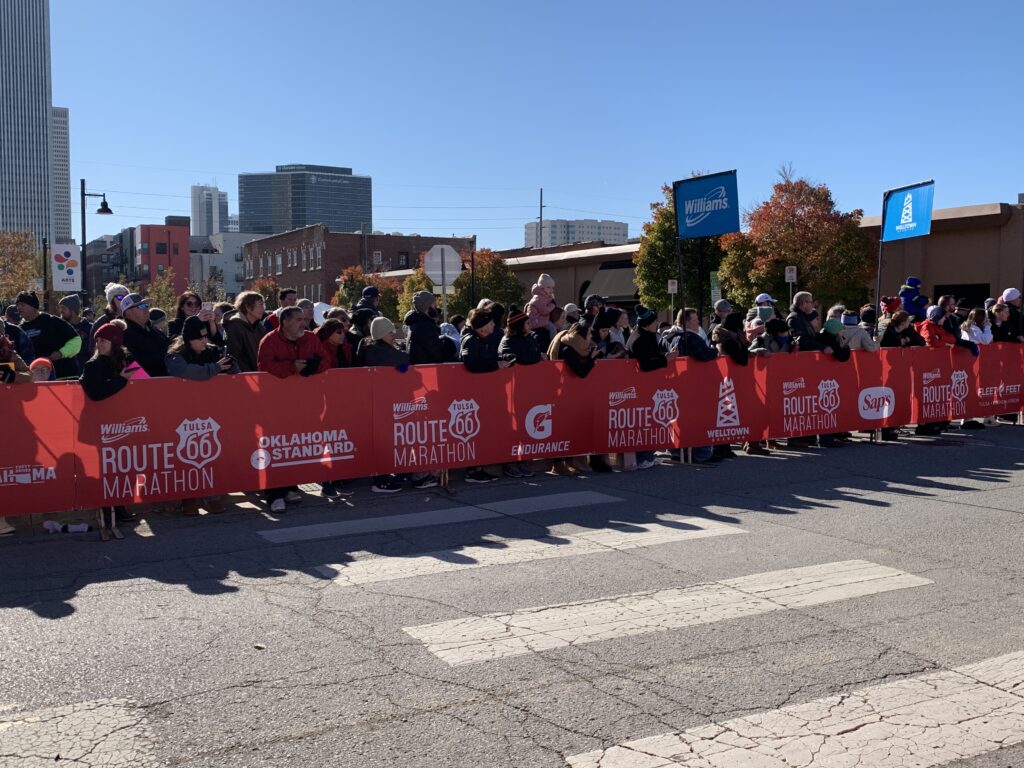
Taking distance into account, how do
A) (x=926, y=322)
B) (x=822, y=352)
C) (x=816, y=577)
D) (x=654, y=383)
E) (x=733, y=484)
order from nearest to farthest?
(x=816, y=577), (x=733, y=484), (x=654, y=383), (x=822, y=352), (x=926, y=322)

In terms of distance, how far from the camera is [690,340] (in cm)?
1252

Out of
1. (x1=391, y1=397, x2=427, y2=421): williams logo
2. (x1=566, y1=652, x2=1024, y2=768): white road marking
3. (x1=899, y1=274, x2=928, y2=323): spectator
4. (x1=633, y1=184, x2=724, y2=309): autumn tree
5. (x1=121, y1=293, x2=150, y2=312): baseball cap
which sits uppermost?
(x1=633, y1=184, x2=724, y2=309): autumn tree

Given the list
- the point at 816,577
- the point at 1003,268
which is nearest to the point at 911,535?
the point at 816,577

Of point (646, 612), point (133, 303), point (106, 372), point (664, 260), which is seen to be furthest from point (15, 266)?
point (646, 612)

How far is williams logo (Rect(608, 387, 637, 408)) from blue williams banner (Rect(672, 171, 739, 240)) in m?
2.25

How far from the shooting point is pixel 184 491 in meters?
8.91

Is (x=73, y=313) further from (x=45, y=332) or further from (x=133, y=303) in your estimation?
(x=133, y=303)

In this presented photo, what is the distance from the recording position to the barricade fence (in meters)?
8.40

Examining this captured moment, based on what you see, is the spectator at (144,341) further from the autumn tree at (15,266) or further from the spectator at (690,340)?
the autumn tree at (15,266)

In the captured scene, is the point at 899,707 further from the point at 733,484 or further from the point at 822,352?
the point at 822,352

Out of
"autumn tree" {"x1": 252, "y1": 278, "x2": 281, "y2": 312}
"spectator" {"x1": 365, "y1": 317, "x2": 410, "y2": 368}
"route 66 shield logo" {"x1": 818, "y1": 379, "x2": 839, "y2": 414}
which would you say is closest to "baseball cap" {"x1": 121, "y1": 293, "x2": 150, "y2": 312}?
"spectator" {"x1": 365, "y1": 317, "x2": 410, "y2": 368}

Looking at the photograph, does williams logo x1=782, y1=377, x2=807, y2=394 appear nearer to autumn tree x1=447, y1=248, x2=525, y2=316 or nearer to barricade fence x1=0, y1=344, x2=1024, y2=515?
barricade fence x1=0, y1=344, x2=1024, y2=515

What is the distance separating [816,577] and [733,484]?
3.87m

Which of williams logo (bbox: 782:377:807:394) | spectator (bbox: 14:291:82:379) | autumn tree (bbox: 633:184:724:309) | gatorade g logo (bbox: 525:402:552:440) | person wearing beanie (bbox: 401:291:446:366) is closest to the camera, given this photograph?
spectator (bbox: 14:291:82:379)
